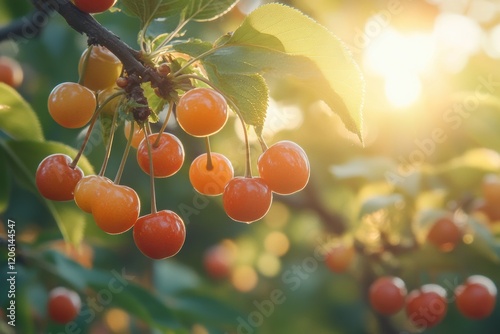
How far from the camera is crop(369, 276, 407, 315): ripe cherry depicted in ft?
9.87

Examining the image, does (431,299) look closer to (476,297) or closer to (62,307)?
(476,297)

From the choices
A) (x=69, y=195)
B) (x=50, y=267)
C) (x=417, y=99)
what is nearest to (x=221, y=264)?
(x=417, y=99)

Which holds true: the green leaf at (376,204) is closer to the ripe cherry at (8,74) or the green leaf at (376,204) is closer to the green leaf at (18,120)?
the green leaf at (18,120)

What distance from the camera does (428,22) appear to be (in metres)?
4.00

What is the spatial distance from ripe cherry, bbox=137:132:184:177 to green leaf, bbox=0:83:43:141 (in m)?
0.66

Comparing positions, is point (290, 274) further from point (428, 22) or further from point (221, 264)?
point (428, 22)

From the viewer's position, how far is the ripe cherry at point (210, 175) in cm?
142

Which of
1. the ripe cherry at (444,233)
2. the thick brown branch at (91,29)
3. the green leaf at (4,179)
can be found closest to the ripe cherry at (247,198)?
the thick brown branch at (91,29)

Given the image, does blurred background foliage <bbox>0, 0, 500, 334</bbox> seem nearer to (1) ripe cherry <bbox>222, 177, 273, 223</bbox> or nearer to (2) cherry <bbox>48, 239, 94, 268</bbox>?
(2) cherry <bbox>48, 239, 94, 268</bbox>

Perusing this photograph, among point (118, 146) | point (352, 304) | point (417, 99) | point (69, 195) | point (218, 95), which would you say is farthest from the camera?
point (352, 304)

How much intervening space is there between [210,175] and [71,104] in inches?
13.9

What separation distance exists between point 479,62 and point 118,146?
7.62ft

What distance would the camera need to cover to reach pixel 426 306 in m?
2.86

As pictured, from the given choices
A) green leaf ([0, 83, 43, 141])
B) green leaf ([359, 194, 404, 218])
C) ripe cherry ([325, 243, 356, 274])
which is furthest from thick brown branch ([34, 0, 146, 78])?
ripe cherry ([325, 243, 356, 274])
